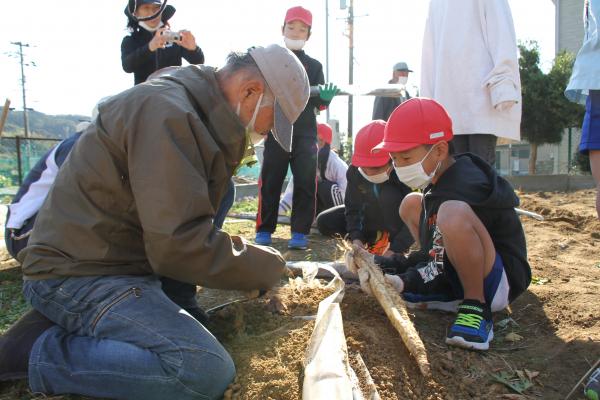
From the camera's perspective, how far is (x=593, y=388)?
168 centimetres

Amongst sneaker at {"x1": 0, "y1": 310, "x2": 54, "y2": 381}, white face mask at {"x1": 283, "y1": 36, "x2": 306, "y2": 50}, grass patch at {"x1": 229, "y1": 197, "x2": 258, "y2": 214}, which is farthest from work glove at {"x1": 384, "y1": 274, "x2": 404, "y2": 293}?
grass patch at {"x1": 229, "y1": 197, "x2": 258, "y2": 214}

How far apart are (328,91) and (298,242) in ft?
4.10

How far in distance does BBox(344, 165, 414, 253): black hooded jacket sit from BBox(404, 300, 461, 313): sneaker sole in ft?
3.72

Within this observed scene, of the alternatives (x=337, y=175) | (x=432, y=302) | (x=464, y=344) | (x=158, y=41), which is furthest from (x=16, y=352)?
(x=337, y=175)

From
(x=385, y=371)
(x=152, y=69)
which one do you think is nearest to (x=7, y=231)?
(x=152, y=69)

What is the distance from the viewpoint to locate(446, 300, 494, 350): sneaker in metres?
2.03

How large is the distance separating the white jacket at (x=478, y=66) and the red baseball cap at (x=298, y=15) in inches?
46.4

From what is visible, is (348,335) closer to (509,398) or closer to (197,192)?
(509,398)

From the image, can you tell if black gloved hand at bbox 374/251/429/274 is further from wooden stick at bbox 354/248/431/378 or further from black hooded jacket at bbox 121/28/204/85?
black hooded jacket at bbox 121/28/204/85

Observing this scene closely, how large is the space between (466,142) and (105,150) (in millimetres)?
2399

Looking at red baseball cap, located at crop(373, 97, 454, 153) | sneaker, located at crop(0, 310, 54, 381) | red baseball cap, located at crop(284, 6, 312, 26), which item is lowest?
sneaker, located at crop(0, 310, 54, 381)

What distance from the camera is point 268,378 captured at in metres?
1.65

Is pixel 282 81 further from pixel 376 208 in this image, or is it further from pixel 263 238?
pixel 263 238

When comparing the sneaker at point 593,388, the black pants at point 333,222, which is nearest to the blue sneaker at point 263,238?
the black pants at point 333,222
